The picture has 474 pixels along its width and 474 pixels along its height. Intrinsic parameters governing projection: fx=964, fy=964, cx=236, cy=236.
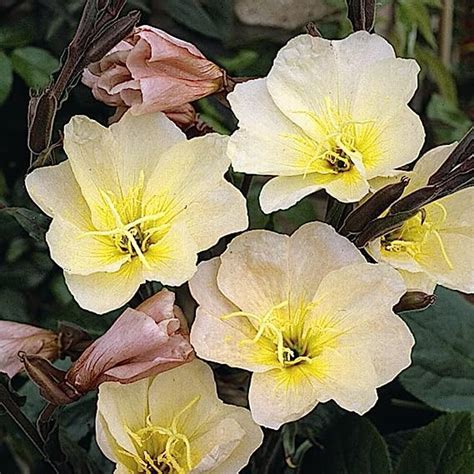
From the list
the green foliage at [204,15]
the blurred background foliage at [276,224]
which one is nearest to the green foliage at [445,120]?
the blurred background foliage at [276,224]

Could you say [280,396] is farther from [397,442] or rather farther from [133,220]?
[397,442]

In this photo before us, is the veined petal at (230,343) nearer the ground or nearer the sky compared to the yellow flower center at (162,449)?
nearer the sky

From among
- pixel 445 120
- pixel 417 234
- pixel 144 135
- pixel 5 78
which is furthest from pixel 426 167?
pixel 445 120

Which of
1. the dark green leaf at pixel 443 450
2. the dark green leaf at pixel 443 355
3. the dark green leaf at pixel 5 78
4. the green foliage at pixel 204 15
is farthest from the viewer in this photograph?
the green foliage at pixel 204 15

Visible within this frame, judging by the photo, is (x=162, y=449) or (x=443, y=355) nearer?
(x=162, y=449)

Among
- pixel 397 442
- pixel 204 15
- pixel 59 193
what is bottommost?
pixel 397 442

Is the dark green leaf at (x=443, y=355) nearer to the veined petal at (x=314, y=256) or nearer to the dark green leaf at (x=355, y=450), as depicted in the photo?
the dark green leaf at (x=355, y=450)
